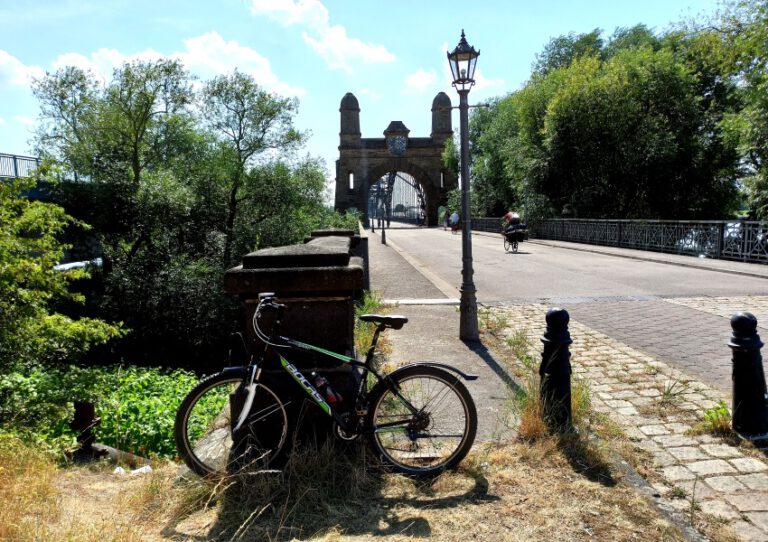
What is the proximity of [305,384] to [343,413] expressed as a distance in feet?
0.99

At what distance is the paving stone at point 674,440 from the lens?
12.8 ft

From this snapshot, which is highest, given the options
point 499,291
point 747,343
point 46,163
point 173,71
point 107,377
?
point 173,71

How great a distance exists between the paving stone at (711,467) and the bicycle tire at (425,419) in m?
1.38

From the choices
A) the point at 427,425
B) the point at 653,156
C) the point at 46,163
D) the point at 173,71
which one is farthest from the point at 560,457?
the point at 653,156

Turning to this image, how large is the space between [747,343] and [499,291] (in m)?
7.91

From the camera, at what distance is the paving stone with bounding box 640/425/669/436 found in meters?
4.11

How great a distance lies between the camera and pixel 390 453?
341cm

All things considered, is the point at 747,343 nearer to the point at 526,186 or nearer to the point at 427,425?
the point at 427,425

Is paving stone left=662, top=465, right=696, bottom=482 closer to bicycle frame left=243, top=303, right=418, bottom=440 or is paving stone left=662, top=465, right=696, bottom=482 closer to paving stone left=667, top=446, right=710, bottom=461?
paving stone left=667, top=446, right=710, bottom=461

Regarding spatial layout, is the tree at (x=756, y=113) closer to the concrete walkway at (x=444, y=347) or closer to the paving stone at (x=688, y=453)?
the concrete walkway at (x=444, y=347)

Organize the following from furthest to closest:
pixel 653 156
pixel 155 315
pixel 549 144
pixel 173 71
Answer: pixel 549 144
pixel 653 156
pixel 173 71
pixel 155 315

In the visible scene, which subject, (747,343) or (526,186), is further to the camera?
(526,186)

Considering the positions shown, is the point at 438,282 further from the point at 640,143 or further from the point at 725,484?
the point at 640,143

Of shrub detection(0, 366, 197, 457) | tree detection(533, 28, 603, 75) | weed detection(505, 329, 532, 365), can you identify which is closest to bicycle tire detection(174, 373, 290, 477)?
shrub detection(0, 366, 197, 457)
